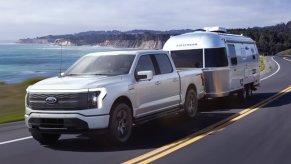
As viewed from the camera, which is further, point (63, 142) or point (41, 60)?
point (41, 60)

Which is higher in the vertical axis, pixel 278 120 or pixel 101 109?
pixel 101 109

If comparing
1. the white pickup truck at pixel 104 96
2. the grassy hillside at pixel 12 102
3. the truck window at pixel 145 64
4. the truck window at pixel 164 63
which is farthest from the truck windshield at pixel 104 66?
the grassy hillside at pixel 12 102

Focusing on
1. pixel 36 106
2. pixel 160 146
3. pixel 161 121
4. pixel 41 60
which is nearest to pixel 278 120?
pixel 161 121

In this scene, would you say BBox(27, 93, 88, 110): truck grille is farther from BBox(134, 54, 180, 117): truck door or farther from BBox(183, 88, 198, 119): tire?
BBox(183, 88, 198, 119): tire

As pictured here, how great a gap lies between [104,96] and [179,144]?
1729 mm

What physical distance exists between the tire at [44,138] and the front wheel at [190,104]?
3976 millimetres

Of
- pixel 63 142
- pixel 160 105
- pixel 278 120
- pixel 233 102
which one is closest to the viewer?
pixel 63 142

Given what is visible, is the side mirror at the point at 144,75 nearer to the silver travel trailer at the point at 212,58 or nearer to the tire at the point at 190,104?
the tire at the point at 190,104

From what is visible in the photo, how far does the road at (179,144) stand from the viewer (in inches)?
290

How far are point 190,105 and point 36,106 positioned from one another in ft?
16.5

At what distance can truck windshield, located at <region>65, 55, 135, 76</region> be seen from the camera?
9219 mm

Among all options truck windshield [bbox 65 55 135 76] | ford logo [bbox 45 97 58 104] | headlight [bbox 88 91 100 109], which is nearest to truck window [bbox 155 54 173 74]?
truck windshield [bbox 65 55 135 76]

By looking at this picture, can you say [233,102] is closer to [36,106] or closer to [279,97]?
[279,97]

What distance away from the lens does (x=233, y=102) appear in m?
16.7
